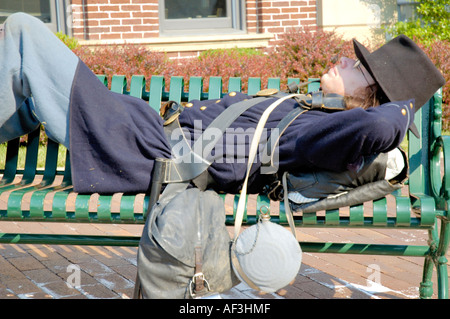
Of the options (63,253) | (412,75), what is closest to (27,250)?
(63,253)

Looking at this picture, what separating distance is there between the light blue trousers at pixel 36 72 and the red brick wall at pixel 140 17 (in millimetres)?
5497

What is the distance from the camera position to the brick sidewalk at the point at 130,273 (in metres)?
3.12

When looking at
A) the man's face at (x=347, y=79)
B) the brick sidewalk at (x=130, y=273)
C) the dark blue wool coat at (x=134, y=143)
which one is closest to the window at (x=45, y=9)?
the brick sidewalk at (x=130, y=273)

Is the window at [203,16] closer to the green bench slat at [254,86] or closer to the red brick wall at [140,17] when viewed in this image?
the red brick wall at [140,17]

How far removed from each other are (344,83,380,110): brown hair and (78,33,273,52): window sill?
5.74 m

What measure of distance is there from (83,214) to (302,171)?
37.0 inches

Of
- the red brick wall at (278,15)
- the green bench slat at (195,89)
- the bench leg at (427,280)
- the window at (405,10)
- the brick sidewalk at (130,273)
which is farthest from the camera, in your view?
the window at (405,10)

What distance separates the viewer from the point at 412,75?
254 cm

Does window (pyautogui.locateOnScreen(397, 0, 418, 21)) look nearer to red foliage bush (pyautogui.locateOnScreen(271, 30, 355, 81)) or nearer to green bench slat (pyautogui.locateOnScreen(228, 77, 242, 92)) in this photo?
red foliage bush (pyautogui.locateOnScreen(271, 30, 355, 81))

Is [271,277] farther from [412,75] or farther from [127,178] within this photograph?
[412,75]

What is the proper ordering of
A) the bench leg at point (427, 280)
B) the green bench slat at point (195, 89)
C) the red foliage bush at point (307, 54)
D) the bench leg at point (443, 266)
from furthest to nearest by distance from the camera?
the red foliage bush at point (307, 54)
the green bench slat at point (195, 89)
the bench leg at point (427, 280)
the bench leg at point (443, 266)

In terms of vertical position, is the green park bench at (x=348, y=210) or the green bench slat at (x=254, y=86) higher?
the green bench slat at (x=254, y=86)

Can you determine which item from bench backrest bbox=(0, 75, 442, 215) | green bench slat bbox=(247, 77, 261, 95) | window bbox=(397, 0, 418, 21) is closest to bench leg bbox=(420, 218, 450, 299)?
bench backrest bbox=(0, 75, 442, 215)

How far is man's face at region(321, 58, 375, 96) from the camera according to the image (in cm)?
266
